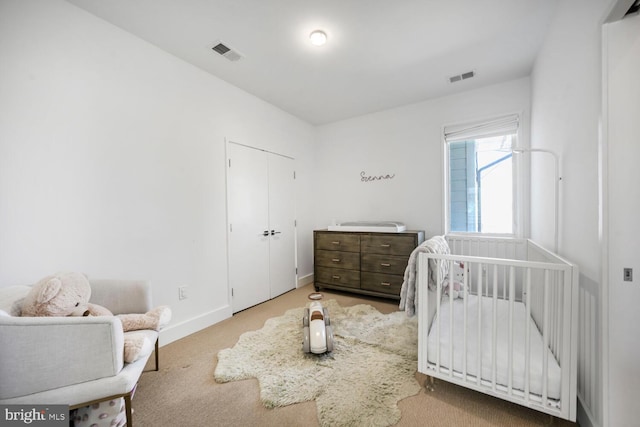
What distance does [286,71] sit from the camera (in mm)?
2605

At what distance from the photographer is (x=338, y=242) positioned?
350cm

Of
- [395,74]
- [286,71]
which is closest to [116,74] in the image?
[286,71]

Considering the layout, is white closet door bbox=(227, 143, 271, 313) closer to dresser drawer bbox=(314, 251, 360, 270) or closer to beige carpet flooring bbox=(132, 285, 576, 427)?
dresser drawer bbox=(314, 251, 360, 270)

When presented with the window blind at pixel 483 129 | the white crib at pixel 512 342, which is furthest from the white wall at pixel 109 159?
the window blind at pixel 483 129

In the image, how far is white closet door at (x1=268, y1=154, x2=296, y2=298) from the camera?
3412 mm

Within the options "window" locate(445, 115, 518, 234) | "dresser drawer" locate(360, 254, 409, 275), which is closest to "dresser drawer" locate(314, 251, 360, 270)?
"dresser drawer" locate(360, 254, 409, 275)

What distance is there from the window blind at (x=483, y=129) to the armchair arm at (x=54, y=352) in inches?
146

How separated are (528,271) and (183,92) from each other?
10.0ft

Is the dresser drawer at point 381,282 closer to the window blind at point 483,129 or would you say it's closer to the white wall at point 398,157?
the white wall at point 398,157

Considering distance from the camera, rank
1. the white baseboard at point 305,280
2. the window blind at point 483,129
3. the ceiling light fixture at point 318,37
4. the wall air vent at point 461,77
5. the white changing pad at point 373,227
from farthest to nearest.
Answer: the white baseboard at point 305,280 < the white changing pad at point 373,227 < the window blind at point 483,129 < the wall air vent at point 461,77 < the ceiling light fixture at point 318,37

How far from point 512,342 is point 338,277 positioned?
2.30 m

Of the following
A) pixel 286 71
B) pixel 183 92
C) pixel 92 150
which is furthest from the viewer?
pixel 286 71

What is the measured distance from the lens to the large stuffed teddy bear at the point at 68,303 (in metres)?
1.22

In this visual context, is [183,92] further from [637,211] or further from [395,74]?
[637,211]
